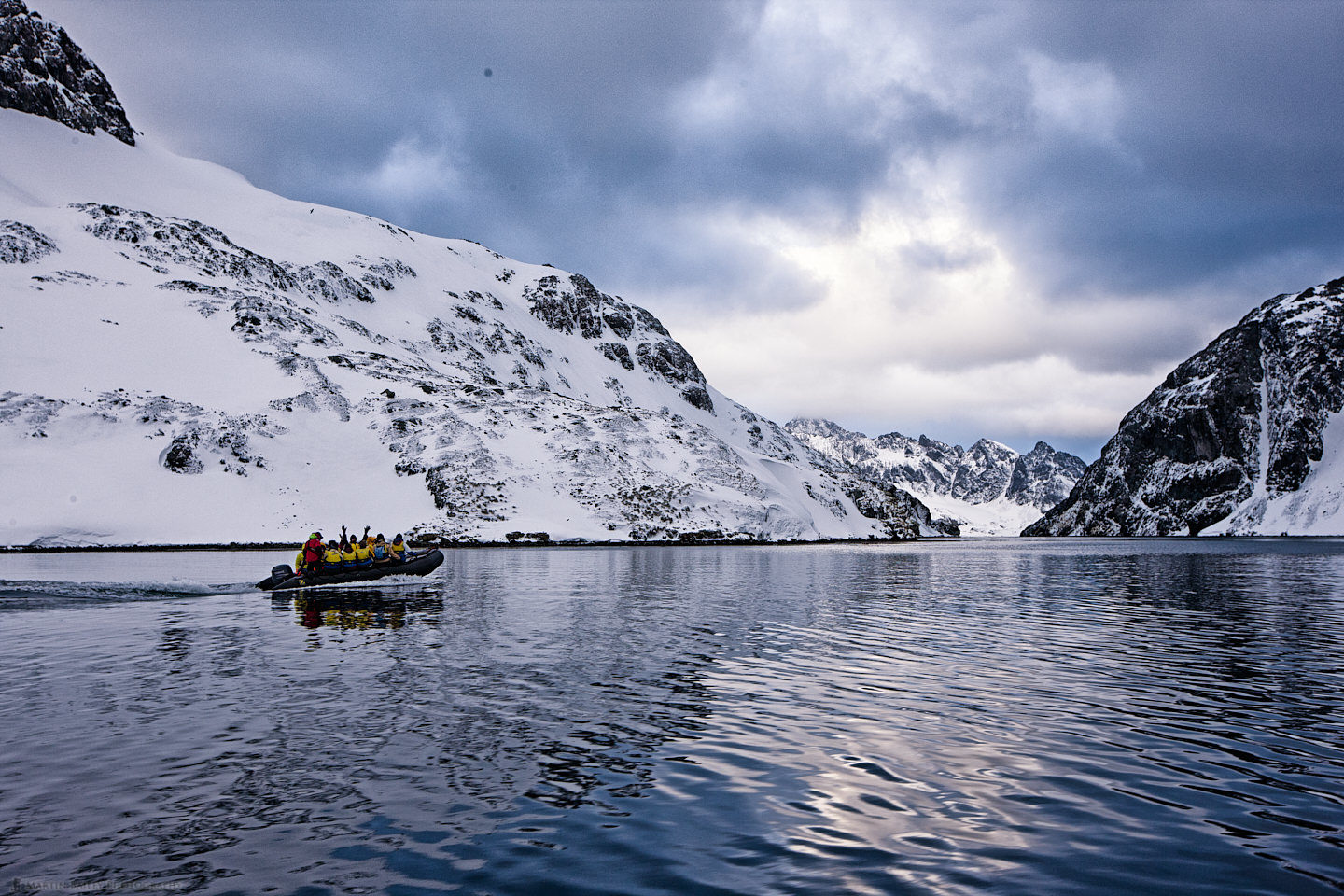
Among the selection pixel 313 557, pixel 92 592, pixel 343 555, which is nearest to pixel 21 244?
pixel 92 592

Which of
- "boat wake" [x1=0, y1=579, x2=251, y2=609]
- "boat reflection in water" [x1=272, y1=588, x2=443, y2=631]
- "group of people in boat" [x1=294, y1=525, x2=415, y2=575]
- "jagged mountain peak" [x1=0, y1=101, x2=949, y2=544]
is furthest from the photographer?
"jagged mountain peak" [x1=0, y1=101, x2=949, y2=544]

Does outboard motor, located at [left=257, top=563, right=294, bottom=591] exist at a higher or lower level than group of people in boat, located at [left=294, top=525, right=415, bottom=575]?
lower

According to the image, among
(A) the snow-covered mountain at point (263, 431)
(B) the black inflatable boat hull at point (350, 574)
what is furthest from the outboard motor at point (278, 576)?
(A) the snow-covered mountain at point (263, 431)

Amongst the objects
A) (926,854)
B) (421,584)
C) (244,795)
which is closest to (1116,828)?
(926,854)

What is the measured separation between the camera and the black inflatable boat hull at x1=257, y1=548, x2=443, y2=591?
41188mm

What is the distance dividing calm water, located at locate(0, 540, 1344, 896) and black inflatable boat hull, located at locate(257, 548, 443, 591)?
42.3 ft

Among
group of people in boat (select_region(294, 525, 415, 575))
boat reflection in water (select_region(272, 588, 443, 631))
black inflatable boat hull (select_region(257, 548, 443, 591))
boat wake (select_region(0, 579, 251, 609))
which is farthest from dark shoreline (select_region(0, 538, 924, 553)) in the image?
boat wake (select_region(0, 579, 251, 609))

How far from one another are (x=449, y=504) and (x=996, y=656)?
93.2m

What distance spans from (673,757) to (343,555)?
37550mm

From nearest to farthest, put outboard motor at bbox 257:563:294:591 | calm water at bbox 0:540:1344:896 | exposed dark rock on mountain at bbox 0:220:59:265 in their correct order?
calm water at bbox 0:540:1344:896, outboard motor at bbox 257:563:294:591, exposed dark rock on mountain at bbox 0:220:59:265

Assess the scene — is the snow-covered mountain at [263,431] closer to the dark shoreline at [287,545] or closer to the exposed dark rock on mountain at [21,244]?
the exposed dark rock on mountain at [21,244]

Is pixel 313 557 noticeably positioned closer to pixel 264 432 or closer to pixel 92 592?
pixel 92 592

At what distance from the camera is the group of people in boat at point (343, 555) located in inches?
1655

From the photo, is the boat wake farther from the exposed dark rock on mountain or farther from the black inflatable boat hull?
the exposed dark rock on mountain
